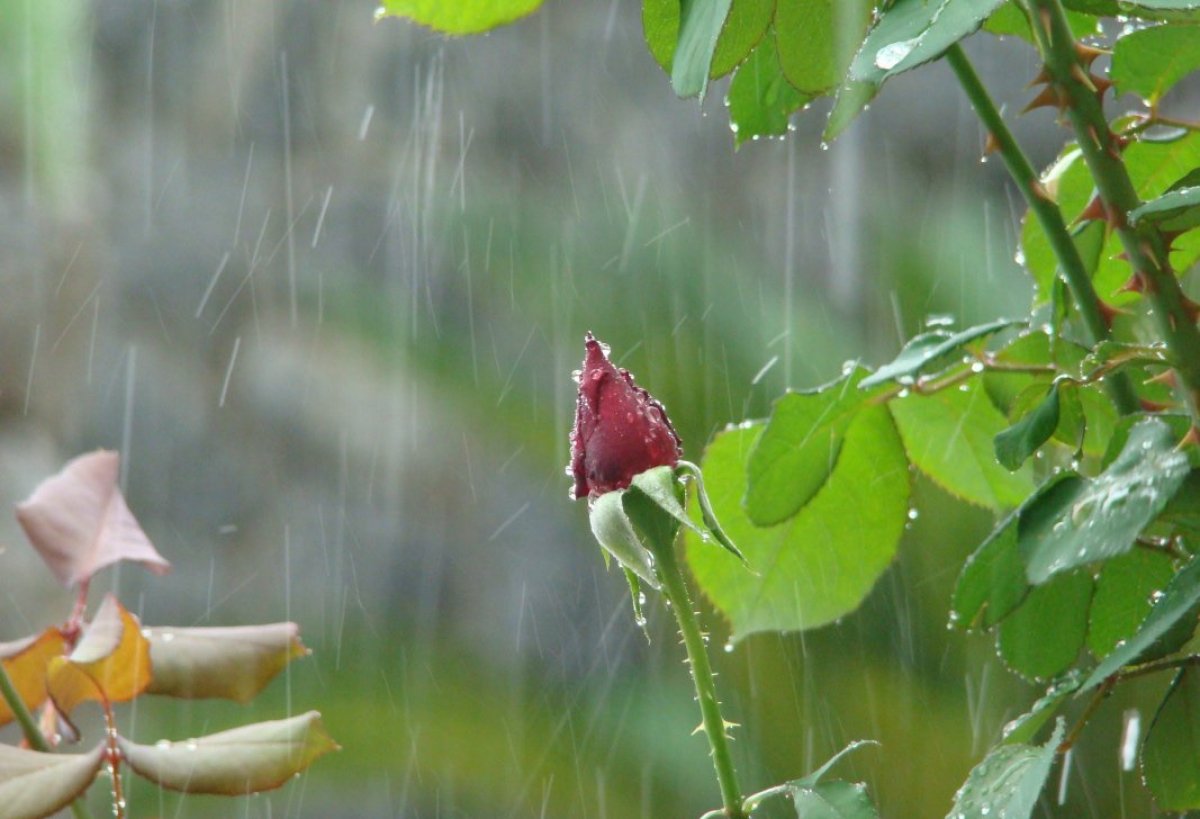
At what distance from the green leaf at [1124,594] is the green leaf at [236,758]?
0.21 metres

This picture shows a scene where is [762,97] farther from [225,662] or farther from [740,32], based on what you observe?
[225,662]

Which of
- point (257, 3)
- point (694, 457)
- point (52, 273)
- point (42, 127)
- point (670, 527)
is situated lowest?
point (694, 457)

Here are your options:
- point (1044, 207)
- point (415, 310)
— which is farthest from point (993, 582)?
point (415, 310)

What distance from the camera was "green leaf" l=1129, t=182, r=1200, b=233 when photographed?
228 mm

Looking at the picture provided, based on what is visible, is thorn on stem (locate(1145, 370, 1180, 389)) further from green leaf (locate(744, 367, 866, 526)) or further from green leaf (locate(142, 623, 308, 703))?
green leaf (locate(142, 623, 308, 703))

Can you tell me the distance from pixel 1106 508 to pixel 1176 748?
82mm

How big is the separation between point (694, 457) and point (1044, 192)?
124 cm

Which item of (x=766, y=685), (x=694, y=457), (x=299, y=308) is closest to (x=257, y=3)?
(x=299, y=308)

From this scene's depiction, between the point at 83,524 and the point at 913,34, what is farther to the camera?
the point at 83,524

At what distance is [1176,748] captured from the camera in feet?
0.98

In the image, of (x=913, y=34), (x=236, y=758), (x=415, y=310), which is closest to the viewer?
(x=913, y=34)

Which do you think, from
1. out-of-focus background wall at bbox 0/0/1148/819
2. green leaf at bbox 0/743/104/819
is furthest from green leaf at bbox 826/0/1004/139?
out-of-focus background wall at bbox 0/0/1148/819

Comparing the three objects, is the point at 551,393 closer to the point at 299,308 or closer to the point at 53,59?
the point at 299,308

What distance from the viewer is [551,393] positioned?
2004 mm
